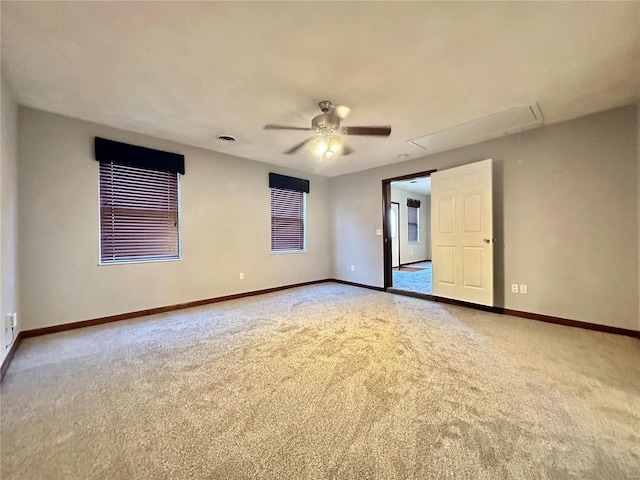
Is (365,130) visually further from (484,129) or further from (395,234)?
(395,234)

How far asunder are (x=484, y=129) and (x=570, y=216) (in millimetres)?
1387

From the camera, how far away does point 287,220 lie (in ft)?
17.3

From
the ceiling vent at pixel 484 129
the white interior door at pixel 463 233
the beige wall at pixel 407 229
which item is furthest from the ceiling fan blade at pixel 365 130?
the beige wall at pixel 407 229

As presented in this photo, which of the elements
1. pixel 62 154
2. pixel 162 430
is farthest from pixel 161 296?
pixel 162 430

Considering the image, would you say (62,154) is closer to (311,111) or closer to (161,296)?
(161,296)

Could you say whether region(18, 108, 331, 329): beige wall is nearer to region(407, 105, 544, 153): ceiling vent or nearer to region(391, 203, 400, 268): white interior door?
region(407, 105, 544, 153): ceiling vent

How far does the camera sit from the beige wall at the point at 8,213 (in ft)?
6.89

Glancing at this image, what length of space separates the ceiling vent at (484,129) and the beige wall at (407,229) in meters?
4.06

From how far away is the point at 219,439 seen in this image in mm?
1372

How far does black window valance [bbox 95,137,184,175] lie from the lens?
316 centimetres

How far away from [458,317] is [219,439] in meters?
3.00

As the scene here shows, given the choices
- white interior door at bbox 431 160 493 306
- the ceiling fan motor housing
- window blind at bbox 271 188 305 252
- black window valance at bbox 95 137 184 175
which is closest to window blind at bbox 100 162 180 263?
black window valance at bbox 95 137 184 175

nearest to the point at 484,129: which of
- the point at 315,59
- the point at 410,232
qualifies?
the point at 315,59

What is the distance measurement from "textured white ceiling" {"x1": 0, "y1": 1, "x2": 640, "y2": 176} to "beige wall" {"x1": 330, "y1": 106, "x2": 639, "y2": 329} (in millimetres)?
355
